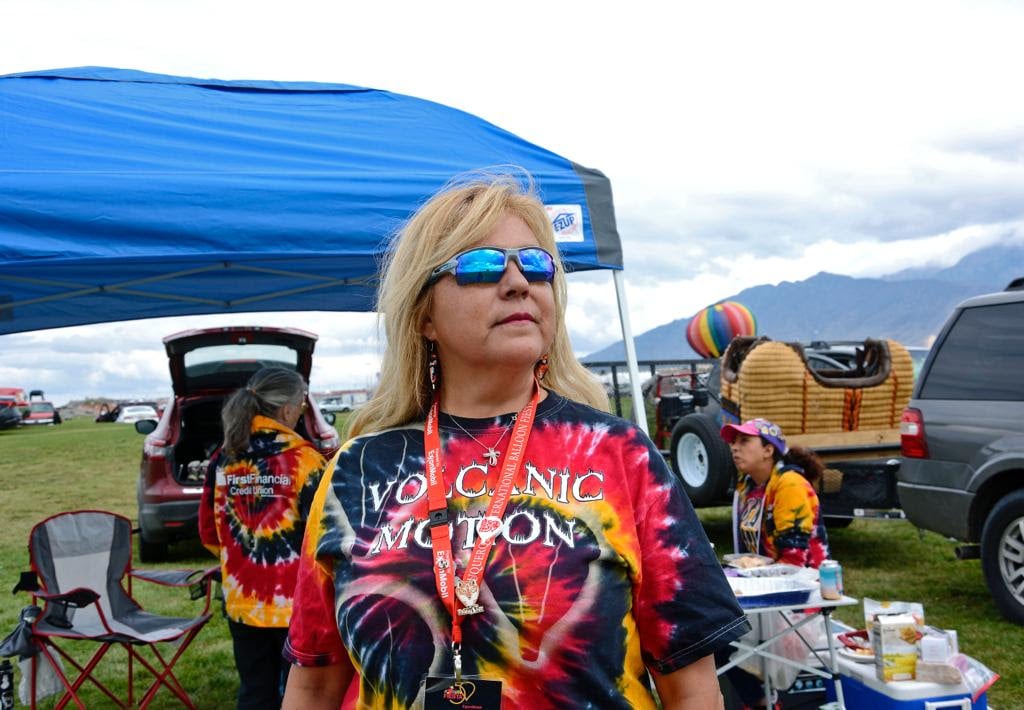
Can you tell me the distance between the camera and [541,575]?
1257 millimetres

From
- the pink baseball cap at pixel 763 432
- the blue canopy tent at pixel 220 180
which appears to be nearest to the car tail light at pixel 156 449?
the blue canopy tent at pixel 220 180

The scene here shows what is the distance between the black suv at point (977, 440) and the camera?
5.34 m

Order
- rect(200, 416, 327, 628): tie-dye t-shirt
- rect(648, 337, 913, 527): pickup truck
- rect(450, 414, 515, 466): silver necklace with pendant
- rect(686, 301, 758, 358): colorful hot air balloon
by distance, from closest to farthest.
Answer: rect(450, 414, 515, 466): silver necklace with pendant
rect(200, 416, 327, 628): tie-dye t-shirt
rect(648, 337, 913, 527): pickup truck
rect(686, 301, 758, 358): colorful hot air balloon

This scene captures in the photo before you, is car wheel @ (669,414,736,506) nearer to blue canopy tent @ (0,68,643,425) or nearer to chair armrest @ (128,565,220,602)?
blue canopy tent @ (0,68,643,425)

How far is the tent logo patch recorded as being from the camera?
3922mm

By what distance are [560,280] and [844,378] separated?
680cm

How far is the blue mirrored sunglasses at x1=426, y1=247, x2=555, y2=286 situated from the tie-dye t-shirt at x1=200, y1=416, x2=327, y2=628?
2.54 meters

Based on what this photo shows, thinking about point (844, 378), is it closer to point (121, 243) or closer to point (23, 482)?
point (121, 243)

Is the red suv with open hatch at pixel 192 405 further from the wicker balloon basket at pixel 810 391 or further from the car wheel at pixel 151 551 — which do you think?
the wicker balloon basket at pixel 810 391

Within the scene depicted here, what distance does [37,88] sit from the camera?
171 inches

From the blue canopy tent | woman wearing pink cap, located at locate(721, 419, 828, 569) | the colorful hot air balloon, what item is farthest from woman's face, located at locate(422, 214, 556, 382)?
the colorful hot air balloon

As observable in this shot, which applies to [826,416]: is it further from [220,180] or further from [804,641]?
[220,180]

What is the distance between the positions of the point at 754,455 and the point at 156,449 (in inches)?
217

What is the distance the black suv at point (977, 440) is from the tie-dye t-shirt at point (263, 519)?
13.5 feet
